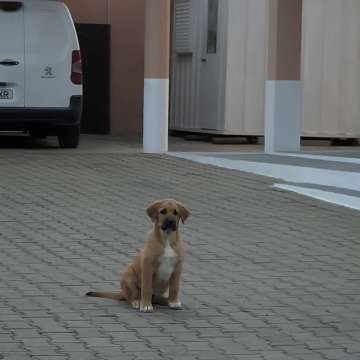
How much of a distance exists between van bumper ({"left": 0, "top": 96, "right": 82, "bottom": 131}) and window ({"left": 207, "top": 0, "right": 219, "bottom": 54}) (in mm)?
3119

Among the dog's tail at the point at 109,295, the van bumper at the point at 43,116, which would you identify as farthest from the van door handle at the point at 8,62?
the dog's tail at the point at 109,295

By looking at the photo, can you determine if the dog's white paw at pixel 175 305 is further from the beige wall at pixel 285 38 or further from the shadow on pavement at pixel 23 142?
the shadow on pavement at pixel 23 142

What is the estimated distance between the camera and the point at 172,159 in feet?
51.0

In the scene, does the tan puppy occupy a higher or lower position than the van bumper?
lower

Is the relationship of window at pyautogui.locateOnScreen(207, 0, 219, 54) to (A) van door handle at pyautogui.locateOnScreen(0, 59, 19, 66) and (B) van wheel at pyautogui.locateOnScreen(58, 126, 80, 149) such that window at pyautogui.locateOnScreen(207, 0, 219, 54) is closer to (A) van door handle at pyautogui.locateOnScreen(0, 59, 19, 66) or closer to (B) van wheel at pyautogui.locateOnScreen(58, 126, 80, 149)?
(B) van wheel at pyautogui.locateOnScreen(58, 126, 80, 149)

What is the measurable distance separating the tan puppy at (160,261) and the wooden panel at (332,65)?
10.9 m

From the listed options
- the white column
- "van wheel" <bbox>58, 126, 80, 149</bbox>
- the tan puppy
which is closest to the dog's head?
the tan puppy

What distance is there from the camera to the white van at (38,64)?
15.9m

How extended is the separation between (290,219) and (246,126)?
7319mm

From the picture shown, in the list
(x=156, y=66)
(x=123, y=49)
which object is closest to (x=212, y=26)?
(x=123, y=49)

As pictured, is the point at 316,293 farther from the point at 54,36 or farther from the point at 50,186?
the point at 54,36

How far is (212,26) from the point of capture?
18406 mm

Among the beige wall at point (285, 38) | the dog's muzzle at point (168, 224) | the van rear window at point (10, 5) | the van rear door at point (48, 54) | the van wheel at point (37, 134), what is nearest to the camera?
the dog's muzzle at point (168, 224)

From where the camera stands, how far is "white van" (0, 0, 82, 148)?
52.1 feet
